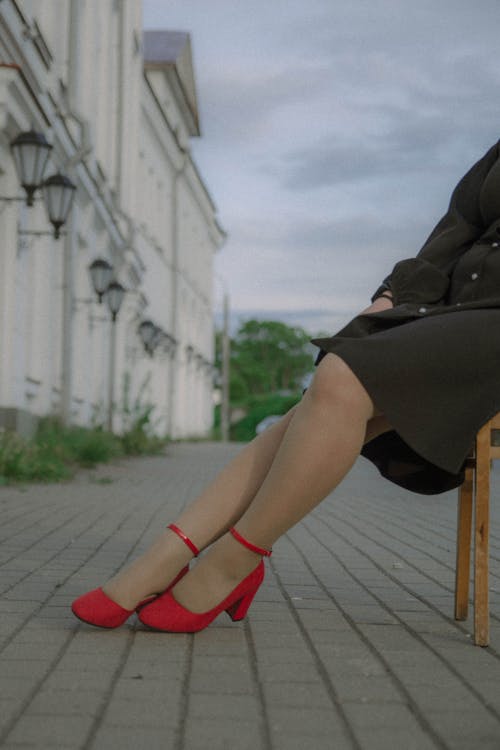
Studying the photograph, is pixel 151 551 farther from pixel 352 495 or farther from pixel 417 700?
pixel 352 495

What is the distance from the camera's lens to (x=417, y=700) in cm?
242

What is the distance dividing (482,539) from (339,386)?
611 millimetres

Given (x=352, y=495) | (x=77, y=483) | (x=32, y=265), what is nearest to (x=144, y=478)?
(x=77, y=483)

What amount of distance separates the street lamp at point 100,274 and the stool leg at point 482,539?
13.8 metres

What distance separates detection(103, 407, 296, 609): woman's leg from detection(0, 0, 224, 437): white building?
7842mm

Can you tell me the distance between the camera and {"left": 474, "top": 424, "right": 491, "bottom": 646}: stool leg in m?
2.99

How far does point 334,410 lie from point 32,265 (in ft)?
39.2

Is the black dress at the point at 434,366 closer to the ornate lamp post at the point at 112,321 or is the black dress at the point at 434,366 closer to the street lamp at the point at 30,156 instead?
the street lamp at the point at 30,156

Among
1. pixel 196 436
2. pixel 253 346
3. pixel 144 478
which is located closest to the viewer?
pixel 144 478

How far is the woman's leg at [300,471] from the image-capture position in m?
2.90

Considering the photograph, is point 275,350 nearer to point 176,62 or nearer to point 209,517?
point 176,62

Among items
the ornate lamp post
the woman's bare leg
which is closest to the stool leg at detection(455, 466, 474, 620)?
the woman's bare leg

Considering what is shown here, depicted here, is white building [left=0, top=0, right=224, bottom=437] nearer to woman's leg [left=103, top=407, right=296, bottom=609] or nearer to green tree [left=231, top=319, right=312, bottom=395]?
woman's leg [left=103, top=407, right=296, bottom=609]

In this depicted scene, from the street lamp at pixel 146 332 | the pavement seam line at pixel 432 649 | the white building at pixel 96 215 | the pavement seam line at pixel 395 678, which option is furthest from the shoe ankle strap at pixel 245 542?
the street lamp at pixel 146 332
